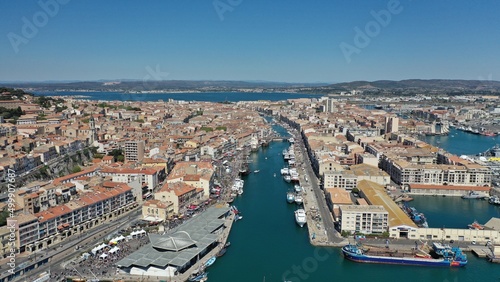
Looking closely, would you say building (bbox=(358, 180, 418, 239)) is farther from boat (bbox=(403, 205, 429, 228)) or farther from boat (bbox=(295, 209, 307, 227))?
boat (bbox=(295, 209, 307, 227))

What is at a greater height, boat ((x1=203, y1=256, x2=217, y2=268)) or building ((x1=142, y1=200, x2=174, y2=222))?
building ((x1=142, y1=200, x2=174, y2=222))

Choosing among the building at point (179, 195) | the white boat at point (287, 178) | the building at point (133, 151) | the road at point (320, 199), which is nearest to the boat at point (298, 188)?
the road at point (320, 199)

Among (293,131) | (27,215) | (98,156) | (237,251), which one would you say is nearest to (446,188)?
(237,251)

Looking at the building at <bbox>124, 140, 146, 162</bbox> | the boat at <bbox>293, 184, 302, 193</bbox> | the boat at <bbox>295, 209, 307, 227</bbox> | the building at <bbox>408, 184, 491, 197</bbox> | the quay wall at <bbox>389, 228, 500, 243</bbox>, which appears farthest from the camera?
the building at <bbox>124, 140, 146, 162</bbox>

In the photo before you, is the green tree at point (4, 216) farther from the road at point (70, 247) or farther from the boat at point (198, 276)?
the boat at point (198, 276)

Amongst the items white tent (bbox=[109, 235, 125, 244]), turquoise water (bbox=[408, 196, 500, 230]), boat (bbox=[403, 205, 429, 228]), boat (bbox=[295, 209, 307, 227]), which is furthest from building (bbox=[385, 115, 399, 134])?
white tent (bbox=[109, 235, 125, 244])

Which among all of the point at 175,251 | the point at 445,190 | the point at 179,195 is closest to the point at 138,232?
the point at 175,251

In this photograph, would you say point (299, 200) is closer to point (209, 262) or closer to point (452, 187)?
point (209, 262)

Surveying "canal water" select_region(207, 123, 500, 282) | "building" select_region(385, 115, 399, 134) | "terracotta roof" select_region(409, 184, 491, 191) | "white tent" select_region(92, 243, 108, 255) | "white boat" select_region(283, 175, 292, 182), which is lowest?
"canal water" select_region(207, 123, 500, 282)
